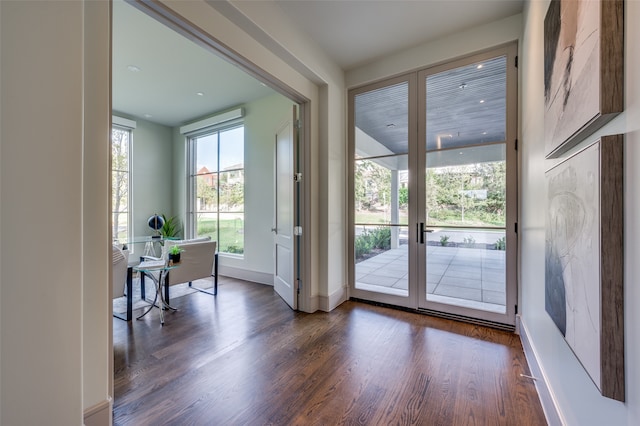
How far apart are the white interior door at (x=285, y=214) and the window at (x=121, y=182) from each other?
348 centimetres

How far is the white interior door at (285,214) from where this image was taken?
3180 millimetres

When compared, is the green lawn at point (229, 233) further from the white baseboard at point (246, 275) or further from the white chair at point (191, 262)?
the white chair at point (191, 262)

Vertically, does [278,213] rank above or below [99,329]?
above

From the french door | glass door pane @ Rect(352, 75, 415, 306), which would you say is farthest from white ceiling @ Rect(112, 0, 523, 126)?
glass door pane @ Rect(352, 75, 415, 306)

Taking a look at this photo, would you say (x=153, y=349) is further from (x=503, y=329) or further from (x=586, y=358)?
(x=503, y=329)

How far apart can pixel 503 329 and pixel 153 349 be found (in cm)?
318

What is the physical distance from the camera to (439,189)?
2.93 meters

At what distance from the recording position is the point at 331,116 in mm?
3174

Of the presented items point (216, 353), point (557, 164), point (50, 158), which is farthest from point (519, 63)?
point (216, 353)

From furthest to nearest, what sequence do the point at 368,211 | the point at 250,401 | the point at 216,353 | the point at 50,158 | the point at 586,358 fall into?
the point at 368,211 → the point at 216,353 → the point at 250,401 → the point at 50,158 → the point at 586,358

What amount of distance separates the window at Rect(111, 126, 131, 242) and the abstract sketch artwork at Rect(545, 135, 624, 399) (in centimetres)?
622

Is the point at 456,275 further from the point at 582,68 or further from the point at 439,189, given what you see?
the point at 582,68

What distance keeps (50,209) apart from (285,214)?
2.39 metres

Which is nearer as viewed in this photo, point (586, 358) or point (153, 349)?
point (586, 358)
